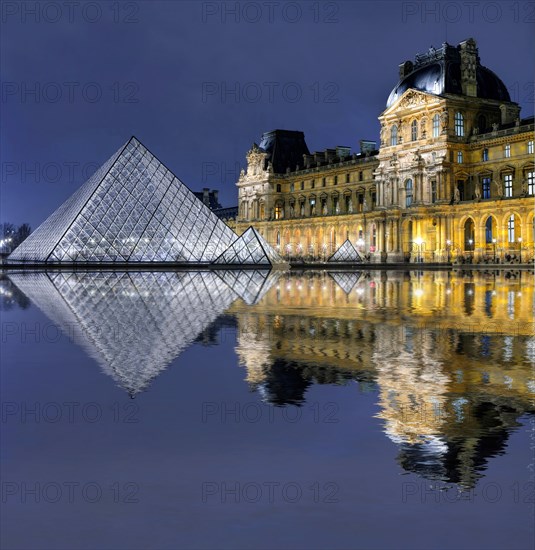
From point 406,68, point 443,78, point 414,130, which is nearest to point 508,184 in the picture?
point 414,130

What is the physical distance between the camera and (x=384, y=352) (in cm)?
1030

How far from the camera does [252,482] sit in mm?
4559

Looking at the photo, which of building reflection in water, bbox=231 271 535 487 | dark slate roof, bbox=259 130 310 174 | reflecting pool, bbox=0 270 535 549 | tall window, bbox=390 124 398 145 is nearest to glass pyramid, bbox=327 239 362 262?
tall window, bbox=390 124 398 145

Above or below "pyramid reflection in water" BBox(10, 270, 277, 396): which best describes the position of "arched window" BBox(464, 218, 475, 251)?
above

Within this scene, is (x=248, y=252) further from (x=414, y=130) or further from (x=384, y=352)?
(x=384, y=352)

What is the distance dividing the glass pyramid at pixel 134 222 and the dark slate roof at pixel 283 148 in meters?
49.6

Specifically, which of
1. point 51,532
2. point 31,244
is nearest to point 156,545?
point 51,532

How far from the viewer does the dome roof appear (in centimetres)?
7369

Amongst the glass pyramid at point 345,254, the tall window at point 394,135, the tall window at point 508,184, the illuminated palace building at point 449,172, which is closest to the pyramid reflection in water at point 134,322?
the illuminated palace building at point 449,172

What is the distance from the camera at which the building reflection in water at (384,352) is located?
5.82 meters

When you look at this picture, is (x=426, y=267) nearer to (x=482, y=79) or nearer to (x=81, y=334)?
(x=482, y=79)

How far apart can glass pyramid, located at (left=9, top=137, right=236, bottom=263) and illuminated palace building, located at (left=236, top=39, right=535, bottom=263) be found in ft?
75.7

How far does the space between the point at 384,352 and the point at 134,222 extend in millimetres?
44053

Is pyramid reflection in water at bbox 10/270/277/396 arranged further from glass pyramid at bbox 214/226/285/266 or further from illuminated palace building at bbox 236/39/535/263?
illuminated palace building at bbox 236/39/535/263
